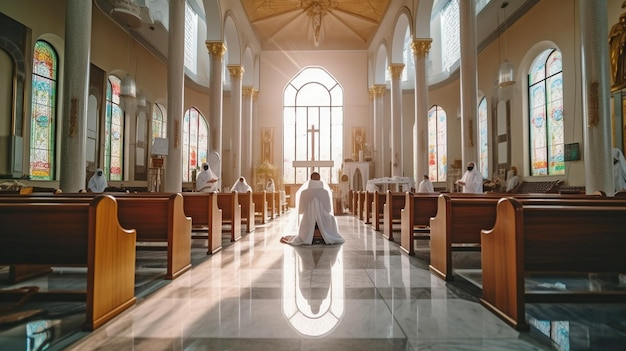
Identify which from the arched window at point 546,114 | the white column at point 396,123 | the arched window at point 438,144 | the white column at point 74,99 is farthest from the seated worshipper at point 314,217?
the arched window at point 438,144

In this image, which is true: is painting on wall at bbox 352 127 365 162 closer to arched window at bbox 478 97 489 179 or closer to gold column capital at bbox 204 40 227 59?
arched window at bbox 478 97 489 179

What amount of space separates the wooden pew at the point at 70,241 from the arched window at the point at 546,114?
12474mm

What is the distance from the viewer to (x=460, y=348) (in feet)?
7.00

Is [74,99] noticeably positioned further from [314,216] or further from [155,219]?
[314,216]

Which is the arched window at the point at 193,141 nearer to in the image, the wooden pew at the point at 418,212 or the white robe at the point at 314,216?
the white robe at the point at 314,216

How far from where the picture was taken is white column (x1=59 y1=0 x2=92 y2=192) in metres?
6.62

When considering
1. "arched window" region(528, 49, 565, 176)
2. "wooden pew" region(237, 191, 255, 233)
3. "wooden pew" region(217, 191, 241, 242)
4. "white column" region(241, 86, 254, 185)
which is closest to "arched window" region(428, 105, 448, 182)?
"arched window" region(528, 49, 565, 176)

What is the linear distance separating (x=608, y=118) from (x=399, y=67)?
9.82 m

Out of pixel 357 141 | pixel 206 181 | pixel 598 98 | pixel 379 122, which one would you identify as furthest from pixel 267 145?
pixel 598 98

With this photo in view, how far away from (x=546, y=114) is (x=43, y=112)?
50.2ft

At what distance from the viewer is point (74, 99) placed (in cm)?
664

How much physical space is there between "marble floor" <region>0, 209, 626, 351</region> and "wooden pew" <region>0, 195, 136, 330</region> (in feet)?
0.76

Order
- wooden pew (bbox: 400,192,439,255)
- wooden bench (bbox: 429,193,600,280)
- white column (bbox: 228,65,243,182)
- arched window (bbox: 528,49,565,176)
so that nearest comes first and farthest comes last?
wooden bench (bbox: 429,193,600,280)
wooden pew (bbox: 400,192,439,255)
arched window (bbox: 528,49,565,176)
white column (bbox: 228,65,243,182)

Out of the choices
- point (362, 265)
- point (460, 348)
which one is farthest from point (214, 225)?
point (460, 348)
